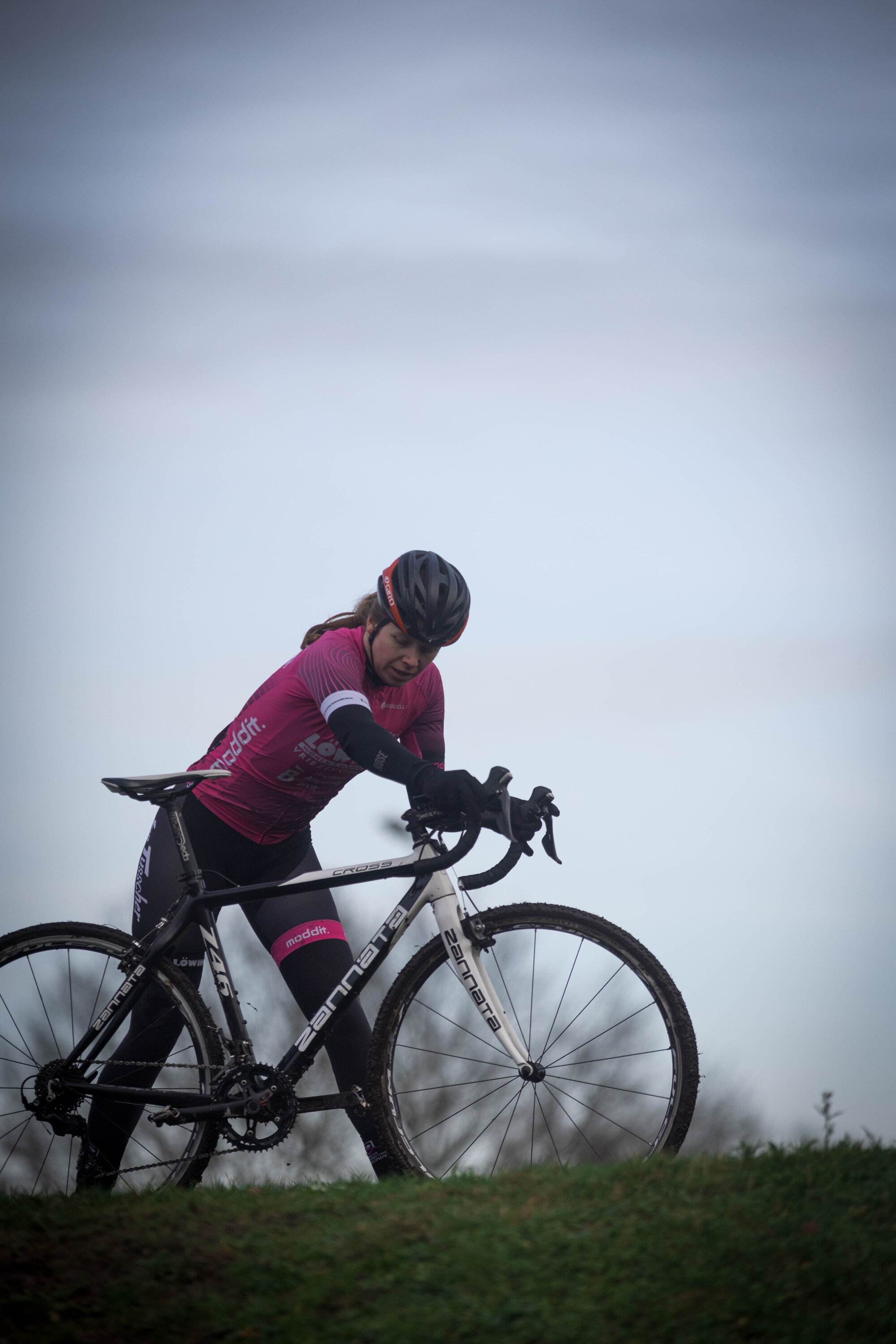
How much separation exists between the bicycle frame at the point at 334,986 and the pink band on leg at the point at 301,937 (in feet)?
0.70

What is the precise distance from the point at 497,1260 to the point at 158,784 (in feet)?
6.75

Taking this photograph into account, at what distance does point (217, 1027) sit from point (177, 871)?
2.13 ft

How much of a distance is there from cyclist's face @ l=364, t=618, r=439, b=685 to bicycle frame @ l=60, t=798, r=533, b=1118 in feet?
2.38

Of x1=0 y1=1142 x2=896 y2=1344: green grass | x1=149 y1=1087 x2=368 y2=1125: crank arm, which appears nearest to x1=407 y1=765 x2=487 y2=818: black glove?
x1=149 y1=1087 x2=368 y2=1125: crank arm

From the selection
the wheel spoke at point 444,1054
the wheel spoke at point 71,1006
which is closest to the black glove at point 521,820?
the wheel spoke at point 444,1054

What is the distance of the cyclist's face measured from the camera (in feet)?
13.3

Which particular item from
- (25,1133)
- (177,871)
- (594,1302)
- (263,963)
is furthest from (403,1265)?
(263,963)

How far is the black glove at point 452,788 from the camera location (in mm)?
3502

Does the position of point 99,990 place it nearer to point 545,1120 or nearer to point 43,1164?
point 43,1164

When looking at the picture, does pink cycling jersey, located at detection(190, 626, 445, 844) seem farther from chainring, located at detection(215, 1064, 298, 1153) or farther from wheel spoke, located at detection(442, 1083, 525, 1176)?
wheel spoke, located at detection(442, 1083, 525, 1176)

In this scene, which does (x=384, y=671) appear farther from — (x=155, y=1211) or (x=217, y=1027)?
(x=155, y=1211)

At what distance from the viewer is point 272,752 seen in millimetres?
4145

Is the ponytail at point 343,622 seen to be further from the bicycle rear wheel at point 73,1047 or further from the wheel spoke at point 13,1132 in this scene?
the wheel spoke at point 13,1132

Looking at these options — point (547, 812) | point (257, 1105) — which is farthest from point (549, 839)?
point (257, 1105)
